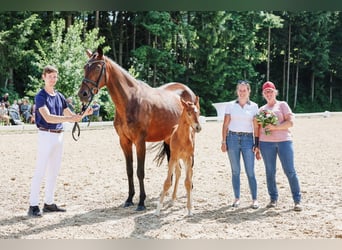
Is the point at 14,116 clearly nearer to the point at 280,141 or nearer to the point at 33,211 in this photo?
the point at 33,211

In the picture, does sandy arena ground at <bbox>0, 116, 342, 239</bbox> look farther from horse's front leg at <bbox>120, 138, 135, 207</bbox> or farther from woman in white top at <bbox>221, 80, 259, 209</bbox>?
woman in white top at <bbox>221, 80, 259, 209</bbox>

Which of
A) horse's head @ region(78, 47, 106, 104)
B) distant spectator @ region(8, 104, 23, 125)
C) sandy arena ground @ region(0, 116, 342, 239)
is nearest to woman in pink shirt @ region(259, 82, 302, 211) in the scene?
sandy arena ground @ region(0, 116, 342, 239)

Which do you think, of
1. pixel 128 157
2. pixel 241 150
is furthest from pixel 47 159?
pixel 241 150

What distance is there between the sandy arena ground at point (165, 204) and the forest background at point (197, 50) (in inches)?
133

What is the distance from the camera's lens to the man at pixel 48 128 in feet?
11.2

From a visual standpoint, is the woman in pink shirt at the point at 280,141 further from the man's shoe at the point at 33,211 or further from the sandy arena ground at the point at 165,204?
the man's shoe at the point at 33,211

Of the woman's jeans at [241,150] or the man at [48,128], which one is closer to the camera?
the man at [48,128]

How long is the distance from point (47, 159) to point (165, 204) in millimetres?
A: 1152

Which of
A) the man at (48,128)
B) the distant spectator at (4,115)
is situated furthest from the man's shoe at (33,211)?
the distant spectator at (4,115)

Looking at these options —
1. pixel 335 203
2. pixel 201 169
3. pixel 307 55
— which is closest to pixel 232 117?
pixel 335 203

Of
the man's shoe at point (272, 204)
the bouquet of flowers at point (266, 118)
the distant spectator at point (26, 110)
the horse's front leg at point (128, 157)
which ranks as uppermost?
the bouquet of flowers at point (266, 118)

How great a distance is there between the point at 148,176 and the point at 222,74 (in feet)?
17.9

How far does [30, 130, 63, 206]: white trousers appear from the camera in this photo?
349 cm

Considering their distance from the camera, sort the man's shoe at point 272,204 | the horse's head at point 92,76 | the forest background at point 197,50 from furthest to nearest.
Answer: the forest background at point 197,50 < the man's shoe at point 272,204 < the horse's head at point 92,76
